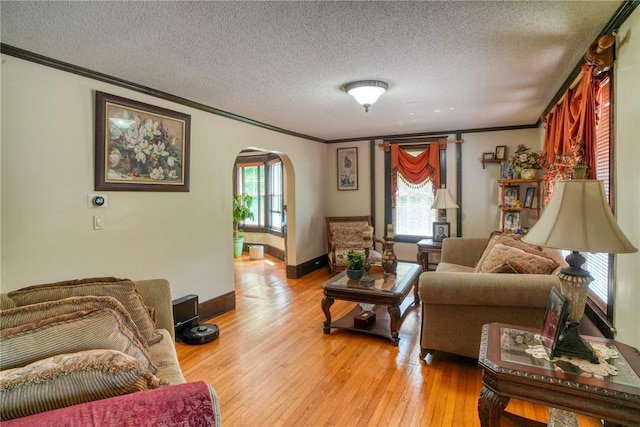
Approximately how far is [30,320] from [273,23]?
179 centimetres

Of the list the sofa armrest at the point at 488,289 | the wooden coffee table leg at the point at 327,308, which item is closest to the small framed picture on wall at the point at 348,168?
the wooden coffee table leg at the point at 327,308

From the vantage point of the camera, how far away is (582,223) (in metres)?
1.49

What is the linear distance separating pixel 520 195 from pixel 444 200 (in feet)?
3.58

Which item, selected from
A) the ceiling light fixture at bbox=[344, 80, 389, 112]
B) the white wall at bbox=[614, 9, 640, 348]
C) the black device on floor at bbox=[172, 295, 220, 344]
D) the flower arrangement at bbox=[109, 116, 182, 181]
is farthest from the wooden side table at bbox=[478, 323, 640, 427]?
the flower arrangement at bbox=[109, 116, 182, 181]

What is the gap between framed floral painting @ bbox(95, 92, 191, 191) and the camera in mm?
2766

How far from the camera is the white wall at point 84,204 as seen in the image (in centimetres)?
229

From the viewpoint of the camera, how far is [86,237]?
269cm

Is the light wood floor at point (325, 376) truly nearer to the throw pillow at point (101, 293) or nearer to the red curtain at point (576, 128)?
the throw pillow at point (101, 293)

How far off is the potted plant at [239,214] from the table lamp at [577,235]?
6319 mm

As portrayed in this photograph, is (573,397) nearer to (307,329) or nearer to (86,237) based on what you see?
(307,329)

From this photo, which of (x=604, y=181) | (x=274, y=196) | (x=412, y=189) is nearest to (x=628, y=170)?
(x=604, y=181)

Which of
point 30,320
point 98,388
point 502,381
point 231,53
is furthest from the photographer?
point 231,53

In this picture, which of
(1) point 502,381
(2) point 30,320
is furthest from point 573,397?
(2) point 30,320

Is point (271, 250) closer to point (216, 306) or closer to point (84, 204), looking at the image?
point (216, 306)
